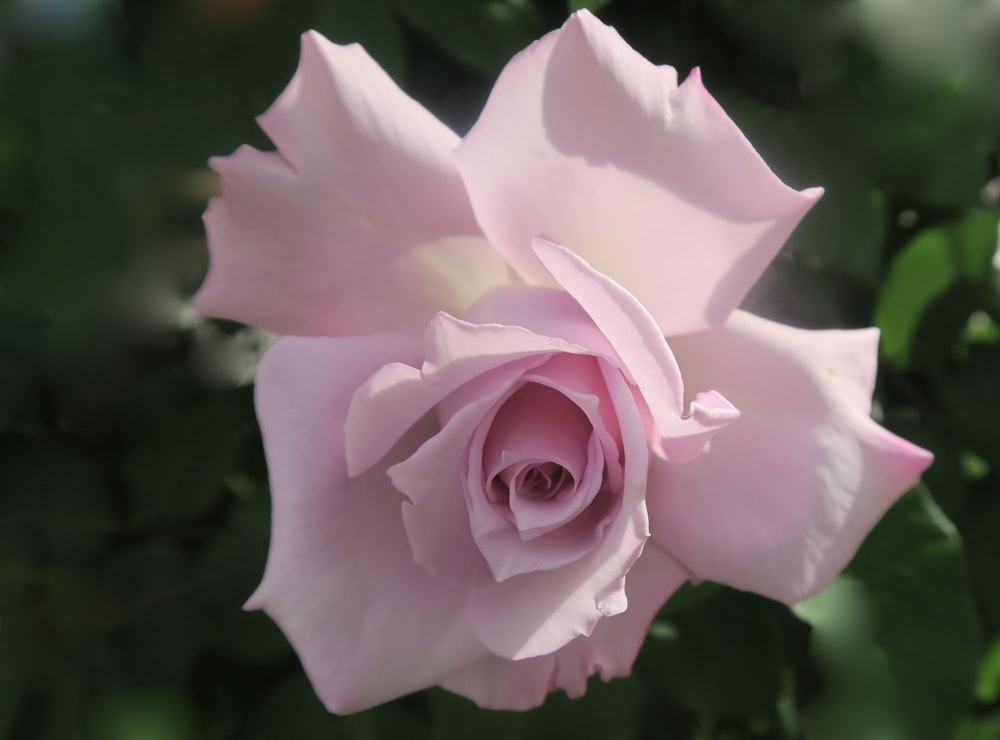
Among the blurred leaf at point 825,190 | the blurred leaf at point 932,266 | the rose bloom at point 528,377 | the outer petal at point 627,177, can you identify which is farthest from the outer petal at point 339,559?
the blurred leaf at point 932,266

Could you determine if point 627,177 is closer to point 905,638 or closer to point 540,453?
point 540,453

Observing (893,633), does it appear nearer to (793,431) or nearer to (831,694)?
(831,694)

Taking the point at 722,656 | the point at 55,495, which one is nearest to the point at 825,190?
the point at 722,656

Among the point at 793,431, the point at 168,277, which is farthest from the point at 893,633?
the point at 168,277

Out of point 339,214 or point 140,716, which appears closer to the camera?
point 339,214

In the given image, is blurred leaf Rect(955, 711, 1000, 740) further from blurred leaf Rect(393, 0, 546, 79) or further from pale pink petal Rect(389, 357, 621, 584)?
blurred leaf Rect(393, 0, 546, 79)

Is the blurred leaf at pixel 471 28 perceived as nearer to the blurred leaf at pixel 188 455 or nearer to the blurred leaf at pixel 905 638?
the blurred leaf at pixel 188 455

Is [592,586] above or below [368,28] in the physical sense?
below
